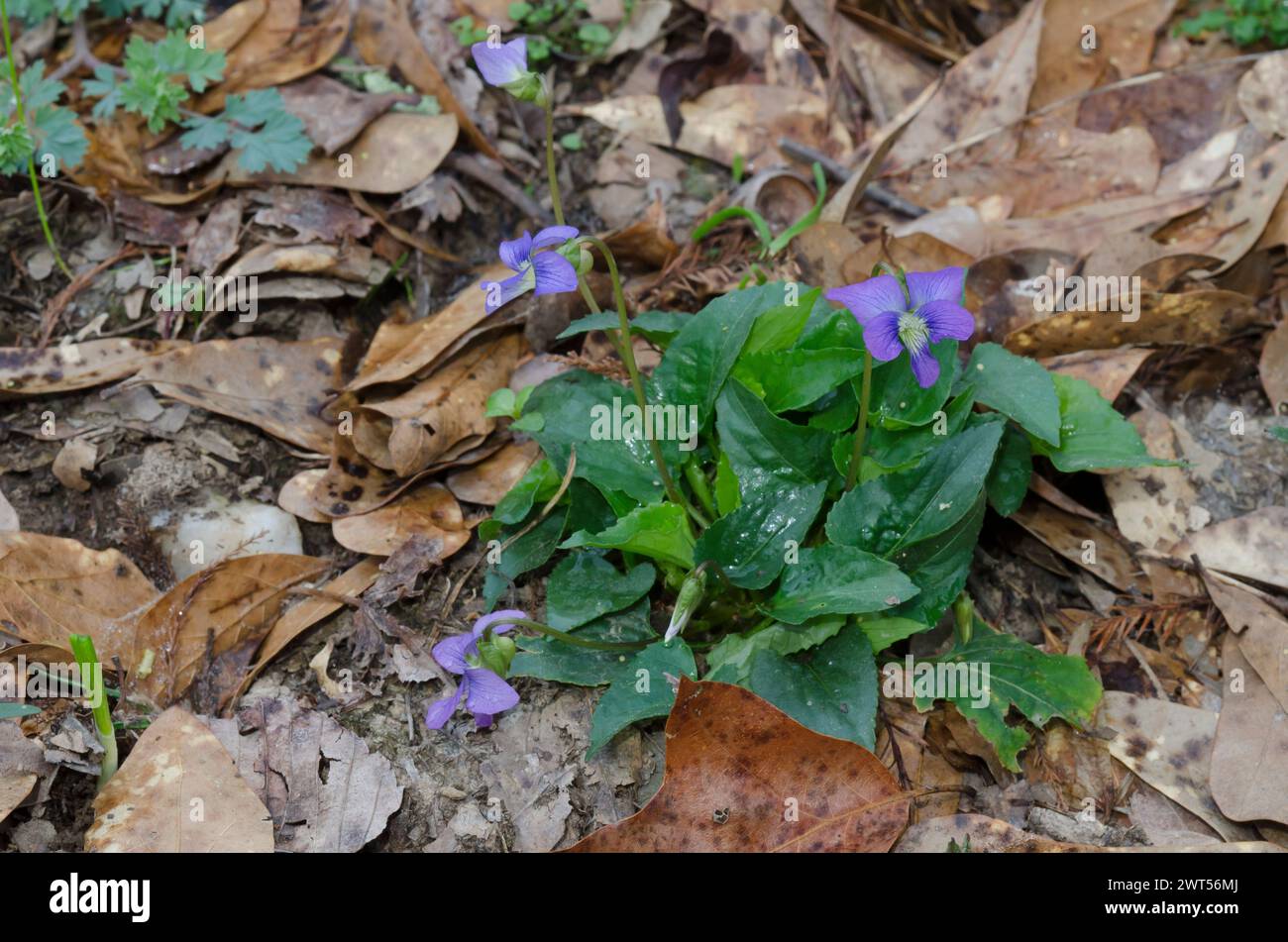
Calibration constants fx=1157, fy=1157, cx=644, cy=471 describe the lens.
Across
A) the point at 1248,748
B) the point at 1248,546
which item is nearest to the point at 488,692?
the point at 1248,748

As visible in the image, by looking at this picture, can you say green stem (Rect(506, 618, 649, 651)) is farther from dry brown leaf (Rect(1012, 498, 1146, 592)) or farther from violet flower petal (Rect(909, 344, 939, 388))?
dry brown leaf (Rect(1012, 498, 1146, 592))

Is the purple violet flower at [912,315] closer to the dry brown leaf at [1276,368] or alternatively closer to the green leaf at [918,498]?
the green leaf at [918,498]

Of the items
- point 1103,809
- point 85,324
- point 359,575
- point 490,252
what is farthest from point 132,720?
point 1103,809

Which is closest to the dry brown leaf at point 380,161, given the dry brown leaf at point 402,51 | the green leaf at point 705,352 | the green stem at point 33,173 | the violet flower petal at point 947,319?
the dry brown leaf at point 402,51

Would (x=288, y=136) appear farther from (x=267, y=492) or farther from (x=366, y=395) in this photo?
(x=267, y=492)

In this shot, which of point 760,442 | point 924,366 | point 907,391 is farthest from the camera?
point 907,391

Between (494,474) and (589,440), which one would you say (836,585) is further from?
(494,474)
